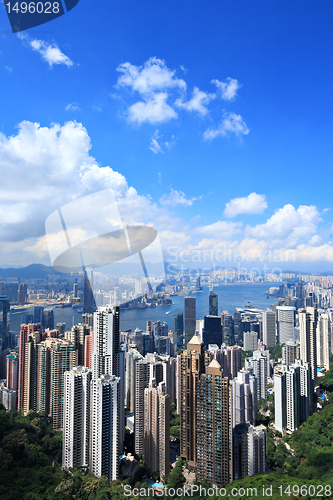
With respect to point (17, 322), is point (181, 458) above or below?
below

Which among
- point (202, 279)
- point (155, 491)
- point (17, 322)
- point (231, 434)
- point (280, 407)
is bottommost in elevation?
A: point (280, 407)

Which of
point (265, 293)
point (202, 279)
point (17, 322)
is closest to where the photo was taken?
point (17, 322)

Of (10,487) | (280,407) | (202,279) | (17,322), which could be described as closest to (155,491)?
(10,487)

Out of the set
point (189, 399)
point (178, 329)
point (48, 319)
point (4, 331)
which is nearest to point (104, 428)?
point (189, 399)

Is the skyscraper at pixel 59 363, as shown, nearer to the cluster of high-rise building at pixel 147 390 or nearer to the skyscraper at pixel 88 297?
the cluster of high-rise building at pixel 147 390

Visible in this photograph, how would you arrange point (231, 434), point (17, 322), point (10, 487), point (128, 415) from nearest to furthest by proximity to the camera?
point (10, 487) < point (231, 434) < point (128, 415) < point (17, 322)

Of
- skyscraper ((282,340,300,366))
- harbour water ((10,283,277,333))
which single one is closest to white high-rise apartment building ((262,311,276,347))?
harbour water ((10,283,277,333))

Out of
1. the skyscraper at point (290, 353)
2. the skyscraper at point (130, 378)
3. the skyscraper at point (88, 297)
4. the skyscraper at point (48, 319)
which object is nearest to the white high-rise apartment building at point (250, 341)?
the skyscraper at point (290, 353)

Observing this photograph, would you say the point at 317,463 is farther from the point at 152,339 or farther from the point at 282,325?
the point at 282,325
